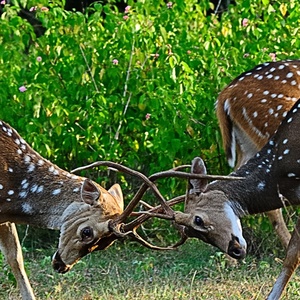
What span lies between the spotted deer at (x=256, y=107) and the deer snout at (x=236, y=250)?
1.68 meters

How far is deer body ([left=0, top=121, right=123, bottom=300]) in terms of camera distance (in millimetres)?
6680

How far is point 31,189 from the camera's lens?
22.8 feet

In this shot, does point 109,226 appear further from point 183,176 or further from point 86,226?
point 183,176

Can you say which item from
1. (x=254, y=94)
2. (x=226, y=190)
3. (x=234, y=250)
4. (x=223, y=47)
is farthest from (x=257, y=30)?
(x=234, y=250)

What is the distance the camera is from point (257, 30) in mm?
8961

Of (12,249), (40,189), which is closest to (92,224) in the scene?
(40,189)

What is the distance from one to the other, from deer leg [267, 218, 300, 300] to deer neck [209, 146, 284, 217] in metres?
0.31

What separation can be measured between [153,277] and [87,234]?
168 centimetres

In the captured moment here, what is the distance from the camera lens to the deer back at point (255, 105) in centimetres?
808

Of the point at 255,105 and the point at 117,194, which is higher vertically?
the point at 255,105

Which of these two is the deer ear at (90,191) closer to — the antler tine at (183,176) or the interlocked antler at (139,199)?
the interlocked antler at (139,199)

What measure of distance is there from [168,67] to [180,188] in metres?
1.06

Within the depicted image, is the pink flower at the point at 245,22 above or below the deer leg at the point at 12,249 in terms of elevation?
above

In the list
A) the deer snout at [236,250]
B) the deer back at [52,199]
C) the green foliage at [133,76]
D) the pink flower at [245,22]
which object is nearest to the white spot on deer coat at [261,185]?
the deer snout at [236,250]
